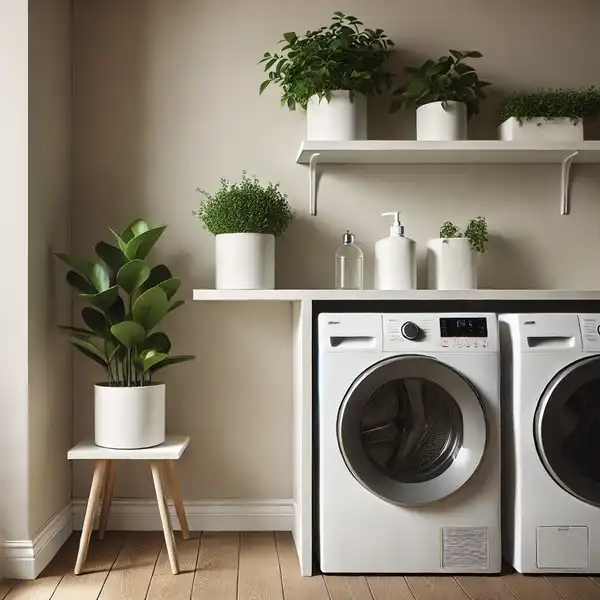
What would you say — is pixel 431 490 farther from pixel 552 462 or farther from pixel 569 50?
pixel 569 50

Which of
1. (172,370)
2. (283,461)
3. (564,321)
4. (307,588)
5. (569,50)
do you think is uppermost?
(569,50)

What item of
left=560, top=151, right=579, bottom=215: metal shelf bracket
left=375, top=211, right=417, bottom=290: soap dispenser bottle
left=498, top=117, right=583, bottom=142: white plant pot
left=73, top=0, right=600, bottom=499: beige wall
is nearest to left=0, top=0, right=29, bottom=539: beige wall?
left=73, top=0, right=600, bottom=499: beige wall

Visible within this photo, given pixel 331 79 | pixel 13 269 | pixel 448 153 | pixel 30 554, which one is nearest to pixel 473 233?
pixel 448 153

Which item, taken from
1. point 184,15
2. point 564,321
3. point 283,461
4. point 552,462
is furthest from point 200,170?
point 552,462

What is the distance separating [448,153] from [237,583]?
1651mm

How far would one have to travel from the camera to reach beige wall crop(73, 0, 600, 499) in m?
3.00

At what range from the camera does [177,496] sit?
2805 millimetres

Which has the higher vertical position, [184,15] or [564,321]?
[184,15]

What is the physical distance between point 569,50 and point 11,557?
2.73 m

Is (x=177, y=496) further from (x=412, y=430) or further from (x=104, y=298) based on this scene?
(x=412, y=430)

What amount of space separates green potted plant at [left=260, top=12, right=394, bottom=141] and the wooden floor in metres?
1.51

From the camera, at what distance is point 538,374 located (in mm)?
2502

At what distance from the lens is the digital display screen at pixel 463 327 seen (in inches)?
99.8

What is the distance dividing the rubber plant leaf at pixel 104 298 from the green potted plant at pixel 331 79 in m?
0.89
